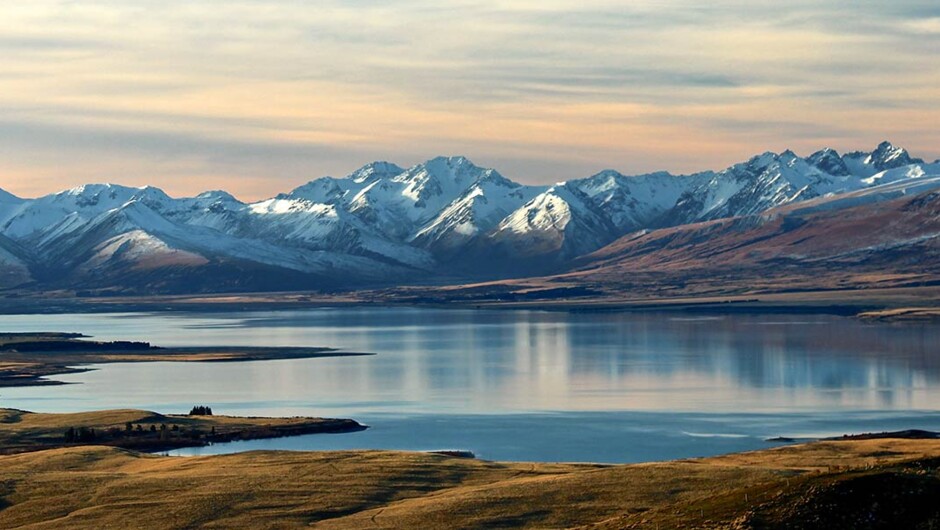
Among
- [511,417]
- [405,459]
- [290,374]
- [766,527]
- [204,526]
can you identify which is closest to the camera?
[766,527]

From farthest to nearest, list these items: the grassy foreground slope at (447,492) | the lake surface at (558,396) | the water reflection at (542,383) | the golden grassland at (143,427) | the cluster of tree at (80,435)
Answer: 1. the water reflection at (542,383)
2. the lake surface at (558,396)
3. the golden grassland at (143,427)
4. the cluster of tree at (80,435)
5. the grassy foreground slope at (447,492)

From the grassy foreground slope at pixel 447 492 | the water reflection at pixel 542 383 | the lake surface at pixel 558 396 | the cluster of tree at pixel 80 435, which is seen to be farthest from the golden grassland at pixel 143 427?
the grassy foreground slope at pixel 447 492

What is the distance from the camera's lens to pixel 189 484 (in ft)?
238

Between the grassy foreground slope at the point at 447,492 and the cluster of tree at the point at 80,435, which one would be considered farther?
the cluster of tree at the point at 80,435

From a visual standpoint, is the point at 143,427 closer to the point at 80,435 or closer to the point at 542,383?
the point at 80,435

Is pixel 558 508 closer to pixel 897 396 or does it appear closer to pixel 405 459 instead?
pixel 405 459

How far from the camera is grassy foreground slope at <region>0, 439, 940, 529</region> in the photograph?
49781 millimetres

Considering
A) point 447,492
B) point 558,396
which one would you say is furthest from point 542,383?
point 447,492

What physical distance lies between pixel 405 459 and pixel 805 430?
133 ft

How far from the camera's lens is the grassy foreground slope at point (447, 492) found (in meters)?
49.8

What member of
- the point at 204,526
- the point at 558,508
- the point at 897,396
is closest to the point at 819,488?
the point at 558,508

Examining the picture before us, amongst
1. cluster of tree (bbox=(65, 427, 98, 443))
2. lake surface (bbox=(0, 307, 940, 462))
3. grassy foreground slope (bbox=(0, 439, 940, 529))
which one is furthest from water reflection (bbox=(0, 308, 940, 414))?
grassy foreground slope (bbox=(0, 439, 940, 529))

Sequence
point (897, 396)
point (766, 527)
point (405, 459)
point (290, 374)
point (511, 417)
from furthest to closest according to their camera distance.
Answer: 1. point (290, 374)
2. point (897, 396)
3. point (511, 417)
4. point (405, 459)
5. point (766, 527)

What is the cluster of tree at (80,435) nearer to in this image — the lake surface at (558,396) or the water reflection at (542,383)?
the lake surface at (558,396)
